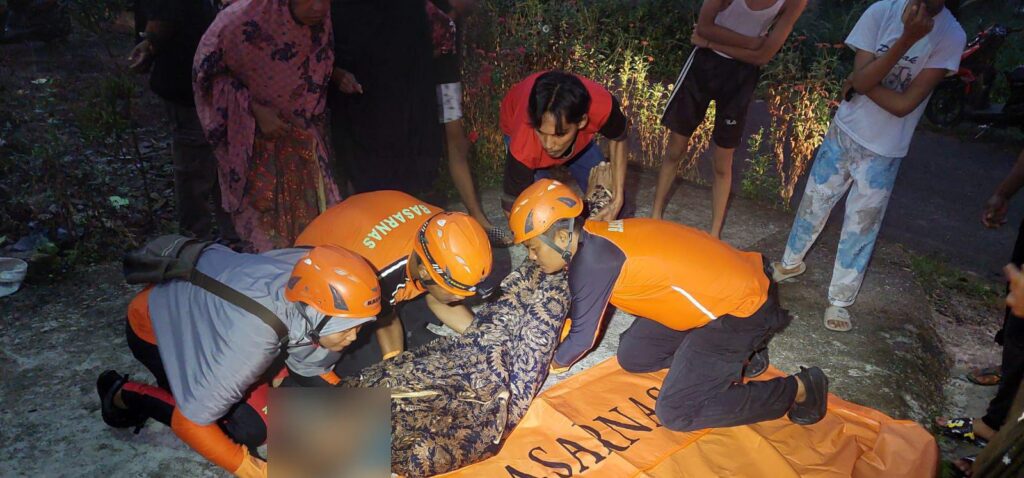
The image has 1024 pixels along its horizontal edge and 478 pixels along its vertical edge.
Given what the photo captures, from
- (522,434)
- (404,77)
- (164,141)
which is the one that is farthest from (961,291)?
(164,141)

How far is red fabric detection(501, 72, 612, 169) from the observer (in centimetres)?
340

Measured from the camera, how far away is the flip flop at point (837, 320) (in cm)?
369

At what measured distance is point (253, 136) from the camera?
10.4ft

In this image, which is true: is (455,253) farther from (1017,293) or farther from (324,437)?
(1017,293)

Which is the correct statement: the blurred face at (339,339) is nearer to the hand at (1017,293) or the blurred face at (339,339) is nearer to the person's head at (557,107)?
the person's head at (557,107)

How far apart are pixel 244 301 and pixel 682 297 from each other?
165 cm

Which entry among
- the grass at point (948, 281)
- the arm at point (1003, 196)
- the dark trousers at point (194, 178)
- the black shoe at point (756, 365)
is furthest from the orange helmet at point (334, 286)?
the grass at point (948, 281)

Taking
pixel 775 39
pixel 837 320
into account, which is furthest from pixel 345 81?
pixel 837 320

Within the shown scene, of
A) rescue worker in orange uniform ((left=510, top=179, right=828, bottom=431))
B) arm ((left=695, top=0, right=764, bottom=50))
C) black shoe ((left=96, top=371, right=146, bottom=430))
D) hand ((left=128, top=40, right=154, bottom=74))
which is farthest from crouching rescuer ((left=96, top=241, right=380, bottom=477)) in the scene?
arm ((left=695, top=0, right=764, bottom=50))

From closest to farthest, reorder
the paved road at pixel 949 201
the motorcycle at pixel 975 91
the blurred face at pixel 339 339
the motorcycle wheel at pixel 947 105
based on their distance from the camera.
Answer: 1. the blurred face at pixel 339 339
2. the paved road at pixel 949 201
3. the motorcycle at pixel 975 91
4. the motorcycle wheel at pixel 947 105

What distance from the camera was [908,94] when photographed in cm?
324

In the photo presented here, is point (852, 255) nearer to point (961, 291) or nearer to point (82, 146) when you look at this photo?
point (961, 291)

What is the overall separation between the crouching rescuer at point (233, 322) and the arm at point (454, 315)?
78 cm

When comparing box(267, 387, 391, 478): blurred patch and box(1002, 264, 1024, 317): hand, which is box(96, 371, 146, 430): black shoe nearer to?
box(267, 387, 391, 478): blurred patch
